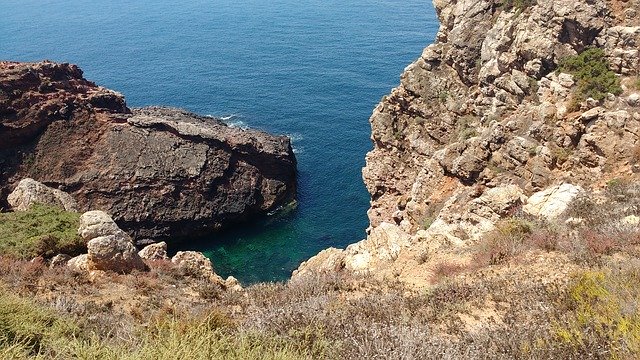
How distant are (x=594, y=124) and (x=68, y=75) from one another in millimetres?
59683

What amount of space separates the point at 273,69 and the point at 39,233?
244 feet

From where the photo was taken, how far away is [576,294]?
8898 millimetres

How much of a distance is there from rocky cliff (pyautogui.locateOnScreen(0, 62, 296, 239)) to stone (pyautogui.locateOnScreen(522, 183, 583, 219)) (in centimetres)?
4068

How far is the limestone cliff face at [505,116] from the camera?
22.5 m

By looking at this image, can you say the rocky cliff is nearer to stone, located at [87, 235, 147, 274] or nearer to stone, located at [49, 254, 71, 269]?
stone, located at [49, 254, 71, 269]

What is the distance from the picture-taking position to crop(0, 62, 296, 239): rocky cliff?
52250 millimetres

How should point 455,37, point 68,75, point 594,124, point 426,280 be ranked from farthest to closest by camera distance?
point 68,75, point 455,37, point 594,124, point 426,280

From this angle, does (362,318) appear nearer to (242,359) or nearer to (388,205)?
(242,359)

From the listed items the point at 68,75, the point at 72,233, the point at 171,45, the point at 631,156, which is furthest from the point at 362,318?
the point at 171,45

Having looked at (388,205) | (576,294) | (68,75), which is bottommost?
(388,205)

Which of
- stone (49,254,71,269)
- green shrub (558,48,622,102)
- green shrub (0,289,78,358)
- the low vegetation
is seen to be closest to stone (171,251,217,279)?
the low vegetation

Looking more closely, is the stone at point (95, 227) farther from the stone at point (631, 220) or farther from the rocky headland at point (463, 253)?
the stone at point (631, 220)

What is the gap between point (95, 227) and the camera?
18781mm

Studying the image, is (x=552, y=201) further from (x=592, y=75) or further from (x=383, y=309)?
(x=383, y=309)
